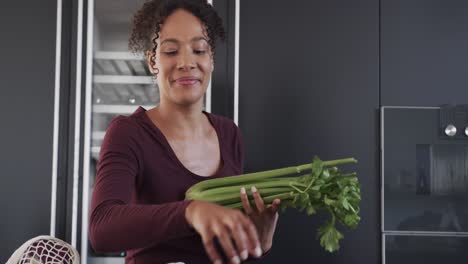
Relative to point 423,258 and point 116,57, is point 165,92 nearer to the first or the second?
point 116,57

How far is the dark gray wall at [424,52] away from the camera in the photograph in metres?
2.10

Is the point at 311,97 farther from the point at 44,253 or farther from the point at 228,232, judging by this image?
the point at 228,232

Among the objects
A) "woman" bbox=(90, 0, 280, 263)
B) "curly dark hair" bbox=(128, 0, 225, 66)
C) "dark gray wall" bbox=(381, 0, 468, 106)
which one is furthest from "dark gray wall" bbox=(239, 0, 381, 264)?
"curly dark hair" bbox=(128, 0, 225, 66)

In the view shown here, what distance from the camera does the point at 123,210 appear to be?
32.6 inches

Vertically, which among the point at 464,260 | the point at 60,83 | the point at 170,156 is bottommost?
the point at 464,260

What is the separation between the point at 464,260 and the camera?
6.71 feet

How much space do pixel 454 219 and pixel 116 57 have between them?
156 cm

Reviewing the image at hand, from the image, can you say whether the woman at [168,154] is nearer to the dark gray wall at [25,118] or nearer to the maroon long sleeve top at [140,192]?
the maroon long sleeve top at [140,192]

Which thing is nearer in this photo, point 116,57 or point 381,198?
point 381,198

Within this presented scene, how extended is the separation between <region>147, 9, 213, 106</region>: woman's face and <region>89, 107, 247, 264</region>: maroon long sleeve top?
0.10 m

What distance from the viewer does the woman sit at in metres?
0.83

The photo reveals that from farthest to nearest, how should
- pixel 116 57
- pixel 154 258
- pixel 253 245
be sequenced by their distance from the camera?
pixel 116 57
pixel 154 258
pixel 253 245

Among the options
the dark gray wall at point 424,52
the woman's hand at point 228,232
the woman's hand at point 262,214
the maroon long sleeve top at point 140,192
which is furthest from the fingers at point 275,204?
the dark gray wall at point 424,52

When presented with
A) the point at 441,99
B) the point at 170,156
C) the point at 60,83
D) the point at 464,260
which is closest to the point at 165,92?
the point at 170,156
